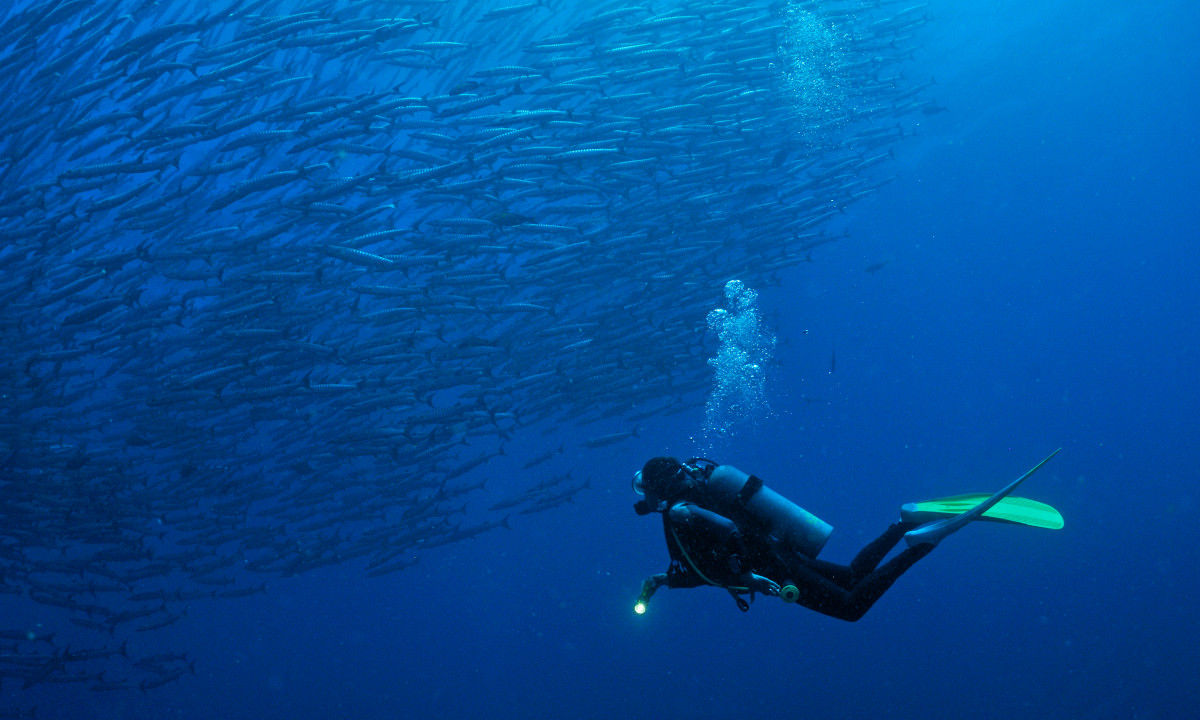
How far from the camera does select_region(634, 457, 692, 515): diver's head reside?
421 cm

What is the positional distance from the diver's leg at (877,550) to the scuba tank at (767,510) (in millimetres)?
635

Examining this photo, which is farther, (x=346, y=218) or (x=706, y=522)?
(x=346, y=218)

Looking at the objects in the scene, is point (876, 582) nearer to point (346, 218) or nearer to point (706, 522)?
point (706, 522)

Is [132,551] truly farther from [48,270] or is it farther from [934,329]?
[934,329]

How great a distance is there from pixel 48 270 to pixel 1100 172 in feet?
160

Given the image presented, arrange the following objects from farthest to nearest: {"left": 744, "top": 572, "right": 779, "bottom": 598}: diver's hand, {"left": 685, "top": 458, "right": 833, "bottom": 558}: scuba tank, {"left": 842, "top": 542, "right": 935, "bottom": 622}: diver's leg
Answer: {"left": 842, "top": 542, "right": 935, "bottom": 622}: diver's leg, {"left": 685, "top": 458, "right": 833, "bottom": 558}: scuba tank, {"left": 744, "top": 572, "right": 779, "bottom": 598}: diver's hand

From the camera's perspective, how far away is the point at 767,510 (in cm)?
410

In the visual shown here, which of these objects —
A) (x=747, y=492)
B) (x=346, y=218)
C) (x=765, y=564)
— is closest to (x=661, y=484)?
(x=747, y=492)

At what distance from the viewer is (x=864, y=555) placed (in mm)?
4742

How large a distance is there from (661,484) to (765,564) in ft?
2.42

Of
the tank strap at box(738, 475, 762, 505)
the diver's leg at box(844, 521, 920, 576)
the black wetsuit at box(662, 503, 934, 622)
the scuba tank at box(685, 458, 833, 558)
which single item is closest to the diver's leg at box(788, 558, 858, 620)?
the black wetsuit at box(662, 503, 934, 622)

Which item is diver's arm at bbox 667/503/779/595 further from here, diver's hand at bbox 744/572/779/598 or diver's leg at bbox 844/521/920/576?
diver's leg at bbox 844/521/920/576

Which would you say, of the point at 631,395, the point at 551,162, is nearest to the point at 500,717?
the point at 631,395

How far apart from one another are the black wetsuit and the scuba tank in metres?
0.10
